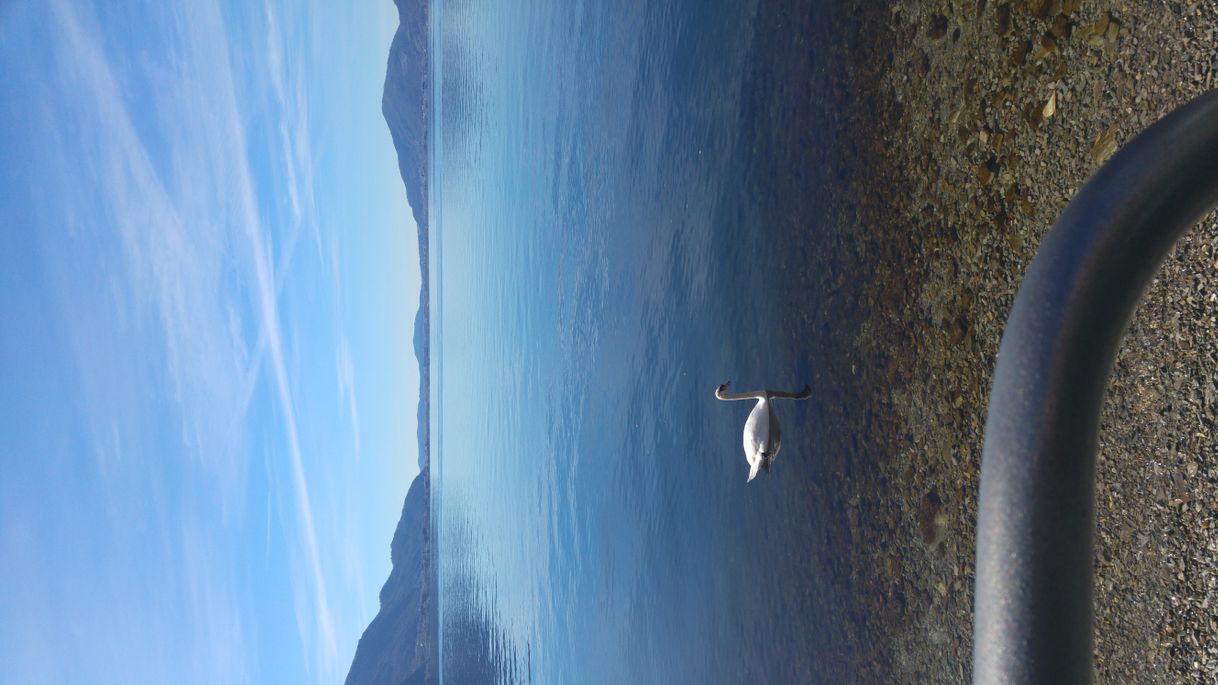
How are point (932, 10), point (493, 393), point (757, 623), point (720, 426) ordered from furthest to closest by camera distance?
point (493, 393) < point (720, 426) < point (757, 623) < point (932, 10)

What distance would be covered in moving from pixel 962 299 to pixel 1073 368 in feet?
10.8

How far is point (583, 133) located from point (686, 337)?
6.21 metres

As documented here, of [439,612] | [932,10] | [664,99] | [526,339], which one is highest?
[664,99]

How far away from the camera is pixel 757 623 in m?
6.34

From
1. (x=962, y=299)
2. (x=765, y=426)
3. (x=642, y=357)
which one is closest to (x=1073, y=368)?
(x=962, y=299)

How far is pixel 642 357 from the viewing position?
33.1ft

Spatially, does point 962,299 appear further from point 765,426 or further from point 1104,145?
point 765,426

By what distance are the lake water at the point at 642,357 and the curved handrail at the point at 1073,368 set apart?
15.4 feet

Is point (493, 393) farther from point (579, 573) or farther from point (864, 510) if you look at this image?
point (864, 510)

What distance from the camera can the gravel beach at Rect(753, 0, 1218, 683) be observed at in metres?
2.81

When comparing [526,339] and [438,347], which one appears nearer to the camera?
[526,339]

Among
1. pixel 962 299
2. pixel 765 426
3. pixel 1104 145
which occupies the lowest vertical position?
pixel 765 426

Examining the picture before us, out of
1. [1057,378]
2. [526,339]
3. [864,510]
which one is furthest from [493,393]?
[1057,378]

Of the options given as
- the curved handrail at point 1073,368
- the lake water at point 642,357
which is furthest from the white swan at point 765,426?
the curved handrail at point 1073,368
